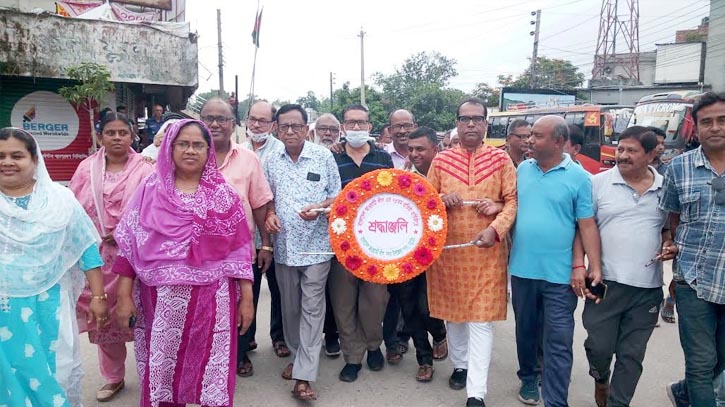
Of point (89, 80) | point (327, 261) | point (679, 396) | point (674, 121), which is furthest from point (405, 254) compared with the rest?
point (674, 121)

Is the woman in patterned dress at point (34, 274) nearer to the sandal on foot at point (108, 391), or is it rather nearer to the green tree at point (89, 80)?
the sandal on foot at point (108, 391)

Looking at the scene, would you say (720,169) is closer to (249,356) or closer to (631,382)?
(631,382)

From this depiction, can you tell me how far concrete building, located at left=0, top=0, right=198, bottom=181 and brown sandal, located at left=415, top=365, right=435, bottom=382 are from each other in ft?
31.9

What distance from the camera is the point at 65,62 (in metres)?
10.4

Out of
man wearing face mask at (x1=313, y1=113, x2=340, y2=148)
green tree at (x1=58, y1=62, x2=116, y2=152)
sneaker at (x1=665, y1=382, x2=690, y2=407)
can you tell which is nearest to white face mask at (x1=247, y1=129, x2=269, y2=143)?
man wearing face mask at (x1=313, y1=113, x2=340, y2=148)

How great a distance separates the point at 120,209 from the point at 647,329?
350 cm

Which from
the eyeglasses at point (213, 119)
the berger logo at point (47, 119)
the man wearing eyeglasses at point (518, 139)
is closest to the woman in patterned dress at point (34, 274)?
the eyeglasses at point (213, 119)

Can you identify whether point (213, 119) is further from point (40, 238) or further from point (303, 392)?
point (303, 392)

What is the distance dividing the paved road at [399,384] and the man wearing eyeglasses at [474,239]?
39cm

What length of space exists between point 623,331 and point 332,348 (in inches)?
89.7

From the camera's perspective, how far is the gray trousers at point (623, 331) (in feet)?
10.7

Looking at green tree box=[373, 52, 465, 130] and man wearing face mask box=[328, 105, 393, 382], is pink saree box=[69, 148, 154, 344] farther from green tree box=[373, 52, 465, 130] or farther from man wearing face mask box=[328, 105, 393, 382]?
green tree box=[373, 52, 465, 130]

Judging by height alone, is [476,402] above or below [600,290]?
below

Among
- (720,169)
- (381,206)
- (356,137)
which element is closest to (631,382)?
(720,169)
